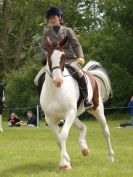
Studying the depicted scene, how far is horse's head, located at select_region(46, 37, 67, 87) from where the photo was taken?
9.28 m

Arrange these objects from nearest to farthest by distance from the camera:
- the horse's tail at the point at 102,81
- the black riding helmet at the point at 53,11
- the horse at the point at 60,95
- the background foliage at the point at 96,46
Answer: the horse at the point at 60,95, the black riding helmet at the point at 53,11, the horse's tail at the point at 102,81, the background foliage at the point at 96,46

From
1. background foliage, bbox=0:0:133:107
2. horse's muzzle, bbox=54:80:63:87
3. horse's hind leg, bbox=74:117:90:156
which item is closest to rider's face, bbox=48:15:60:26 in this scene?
horse's muzzle, bbox=54:80:63:87

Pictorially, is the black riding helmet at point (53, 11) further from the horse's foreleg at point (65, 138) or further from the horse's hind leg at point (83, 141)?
the horse's hind leg at point (83, 141)

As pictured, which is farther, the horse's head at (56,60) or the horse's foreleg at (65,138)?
the horse's foreleg at (65,138)

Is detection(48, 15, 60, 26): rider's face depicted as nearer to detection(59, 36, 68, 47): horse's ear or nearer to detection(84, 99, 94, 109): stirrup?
detection(59, 36, 68, 47): horse's ear

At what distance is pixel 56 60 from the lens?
9375mm

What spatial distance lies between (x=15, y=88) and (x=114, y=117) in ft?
30.7

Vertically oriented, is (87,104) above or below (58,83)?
below

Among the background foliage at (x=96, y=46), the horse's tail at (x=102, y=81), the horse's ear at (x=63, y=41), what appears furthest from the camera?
the background foliage at (x=96, y=46)

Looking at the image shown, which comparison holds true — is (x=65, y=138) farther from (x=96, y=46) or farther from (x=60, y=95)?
(x=96, y=46)

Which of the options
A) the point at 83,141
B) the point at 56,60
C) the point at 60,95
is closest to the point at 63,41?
the point at 56,60

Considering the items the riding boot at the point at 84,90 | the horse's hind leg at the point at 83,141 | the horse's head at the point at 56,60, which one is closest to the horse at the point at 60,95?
the horse's head at the point at 56,60

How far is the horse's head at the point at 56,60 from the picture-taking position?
9.28 m

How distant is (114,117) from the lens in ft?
119
